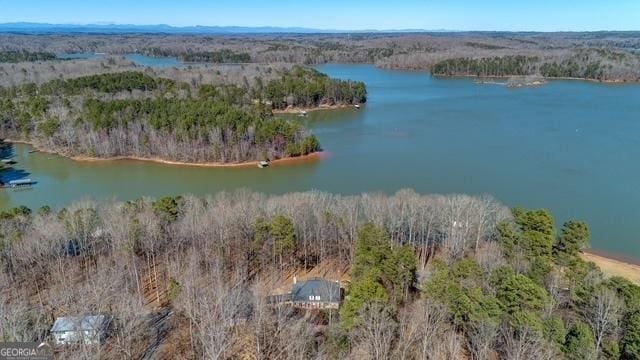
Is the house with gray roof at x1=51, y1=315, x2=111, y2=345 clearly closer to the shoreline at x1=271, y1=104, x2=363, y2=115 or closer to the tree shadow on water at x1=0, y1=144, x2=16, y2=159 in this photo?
the tree shadow on water at x1=0, y1=144, x2=16, y2=159

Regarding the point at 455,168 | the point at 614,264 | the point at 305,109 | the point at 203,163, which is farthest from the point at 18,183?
the point at 614,264

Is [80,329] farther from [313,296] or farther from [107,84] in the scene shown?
[107,84]

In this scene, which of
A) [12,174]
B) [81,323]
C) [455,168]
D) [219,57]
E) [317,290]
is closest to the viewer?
[81,323]

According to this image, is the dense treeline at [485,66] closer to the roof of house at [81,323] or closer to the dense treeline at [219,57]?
the dense treeline at [219,57]

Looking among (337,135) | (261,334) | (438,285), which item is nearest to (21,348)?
(261,334)

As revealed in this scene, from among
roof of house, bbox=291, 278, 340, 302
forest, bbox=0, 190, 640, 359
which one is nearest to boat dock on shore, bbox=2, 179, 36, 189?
forest, bbox=0, 190, 640, 359
